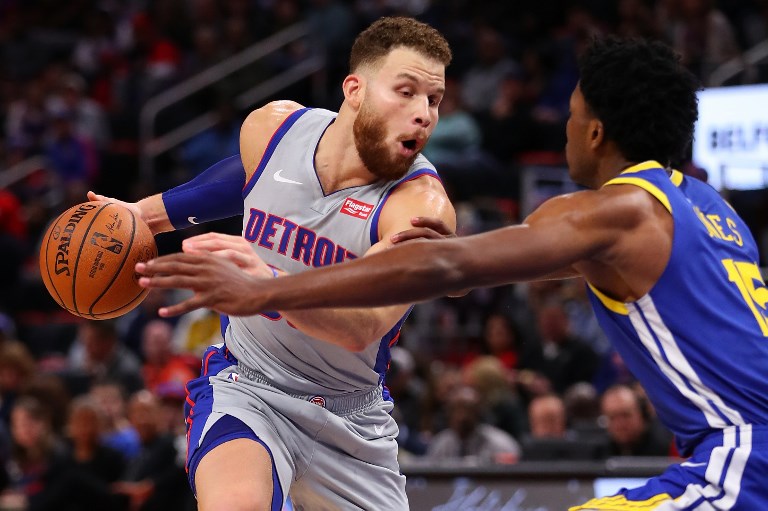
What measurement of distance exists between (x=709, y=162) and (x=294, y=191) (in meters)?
6.06

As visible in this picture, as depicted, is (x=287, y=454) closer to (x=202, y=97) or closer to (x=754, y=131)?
(x=754, y=131)

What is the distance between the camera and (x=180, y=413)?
9.45 m

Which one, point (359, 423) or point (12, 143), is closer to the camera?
point (359, 423)

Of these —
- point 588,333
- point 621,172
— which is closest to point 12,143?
point 588,333

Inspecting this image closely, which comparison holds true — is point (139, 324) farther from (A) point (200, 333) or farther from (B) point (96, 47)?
(B) point (96, 47)

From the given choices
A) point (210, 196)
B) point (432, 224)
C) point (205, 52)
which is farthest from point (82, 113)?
point (432, 224)

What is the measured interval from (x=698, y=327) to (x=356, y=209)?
1.73 m

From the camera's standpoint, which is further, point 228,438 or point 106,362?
point 106,362

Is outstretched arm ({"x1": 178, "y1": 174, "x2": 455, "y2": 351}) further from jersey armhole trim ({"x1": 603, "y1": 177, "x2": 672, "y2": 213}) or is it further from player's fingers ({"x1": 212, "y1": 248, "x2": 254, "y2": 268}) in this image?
jersey armhole trim ({"x1": 603, "y1": 177, "x2": 672, "y2": 213})

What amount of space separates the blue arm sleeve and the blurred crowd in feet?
12.5

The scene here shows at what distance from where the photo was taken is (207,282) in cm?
346

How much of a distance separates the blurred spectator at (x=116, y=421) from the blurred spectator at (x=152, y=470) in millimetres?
270

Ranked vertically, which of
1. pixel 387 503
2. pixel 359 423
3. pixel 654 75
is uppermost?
pixel 654 75

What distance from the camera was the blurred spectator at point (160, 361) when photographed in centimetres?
1061
